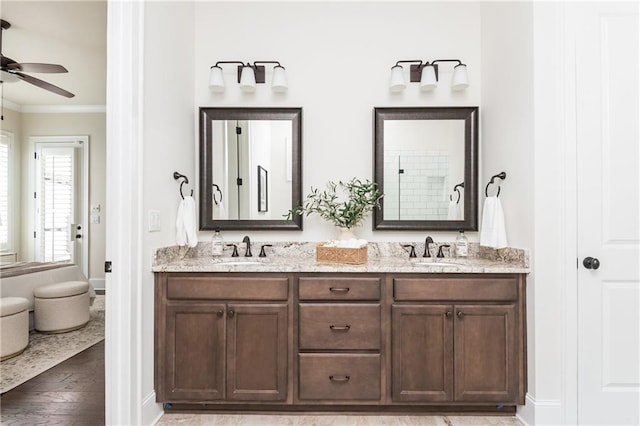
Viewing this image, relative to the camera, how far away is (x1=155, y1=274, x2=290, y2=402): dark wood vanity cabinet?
2.16m

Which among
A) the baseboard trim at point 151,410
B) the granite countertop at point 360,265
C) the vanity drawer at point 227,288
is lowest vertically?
the baseboard trim at point 151,410

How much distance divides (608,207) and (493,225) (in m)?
0.57

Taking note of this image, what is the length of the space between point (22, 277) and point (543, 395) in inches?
165

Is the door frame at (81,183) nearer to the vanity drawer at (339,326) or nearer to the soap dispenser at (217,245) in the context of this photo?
the soap dispenser at (217,245)

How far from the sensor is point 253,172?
2.76 metres

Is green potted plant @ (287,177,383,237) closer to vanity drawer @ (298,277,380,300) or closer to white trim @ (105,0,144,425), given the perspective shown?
vanity drawer @ (298,277,380,300)

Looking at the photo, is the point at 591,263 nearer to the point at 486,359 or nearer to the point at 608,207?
the point at 608,207

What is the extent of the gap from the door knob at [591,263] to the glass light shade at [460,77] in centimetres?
135

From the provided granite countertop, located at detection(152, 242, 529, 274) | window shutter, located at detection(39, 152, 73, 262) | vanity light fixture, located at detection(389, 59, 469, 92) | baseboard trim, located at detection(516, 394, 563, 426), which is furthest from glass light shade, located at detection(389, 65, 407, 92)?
window shutter, located at detection(39, 152, 73, 262)

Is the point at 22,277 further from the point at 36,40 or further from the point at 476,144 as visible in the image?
the point at 476,144

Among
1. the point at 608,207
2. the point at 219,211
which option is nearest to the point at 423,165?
the point at 608,207

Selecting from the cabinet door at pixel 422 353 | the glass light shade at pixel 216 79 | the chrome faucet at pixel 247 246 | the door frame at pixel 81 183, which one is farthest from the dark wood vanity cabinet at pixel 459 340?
the door frame at pixel 81 183

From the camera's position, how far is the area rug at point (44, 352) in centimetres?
270

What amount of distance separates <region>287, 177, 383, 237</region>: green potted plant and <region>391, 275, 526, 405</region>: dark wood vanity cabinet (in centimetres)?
64
